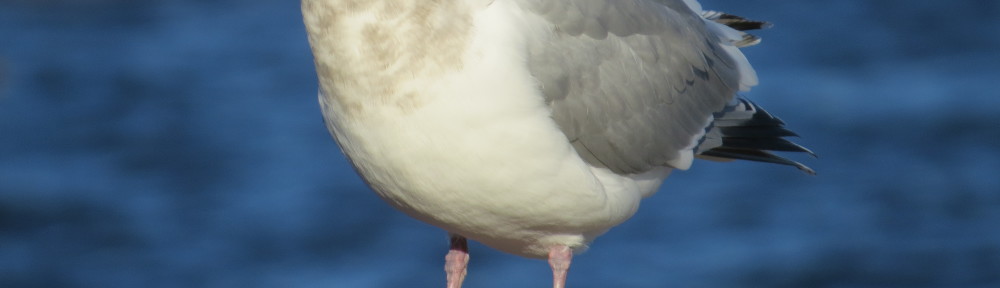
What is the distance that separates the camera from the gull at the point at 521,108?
12.5 feet

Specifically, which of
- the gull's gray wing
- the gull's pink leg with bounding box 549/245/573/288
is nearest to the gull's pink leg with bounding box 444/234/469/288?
the gull's pink leg with bounding box 549/245/573/288

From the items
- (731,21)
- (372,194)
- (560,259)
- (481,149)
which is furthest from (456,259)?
(372,194)

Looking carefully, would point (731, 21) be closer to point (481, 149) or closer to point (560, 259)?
point (560, 259)

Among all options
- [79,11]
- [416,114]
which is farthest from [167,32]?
[416,114]

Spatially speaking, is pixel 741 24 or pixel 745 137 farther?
pixel 741 24

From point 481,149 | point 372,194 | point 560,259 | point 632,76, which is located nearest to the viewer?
point 481,149

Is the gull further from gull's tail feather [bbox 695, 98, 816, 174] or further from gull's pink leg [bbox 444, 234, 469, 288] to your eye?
gull's pink leg [bbox 444, 234, 469, 288]

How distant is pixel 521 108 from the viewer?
3.92 metres

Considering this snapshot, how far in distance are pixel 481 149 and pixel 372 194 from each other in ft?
26.7

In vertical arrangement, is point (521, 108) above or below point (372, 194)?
below

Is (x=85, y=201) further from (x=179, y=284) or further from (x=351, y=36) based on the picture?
(x=351, y=36)

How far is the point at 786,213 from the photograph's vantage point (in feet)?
36.1

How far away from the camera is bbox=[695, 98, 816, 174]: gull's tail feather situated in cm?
475

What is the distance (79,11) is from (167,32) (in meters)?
1.22
